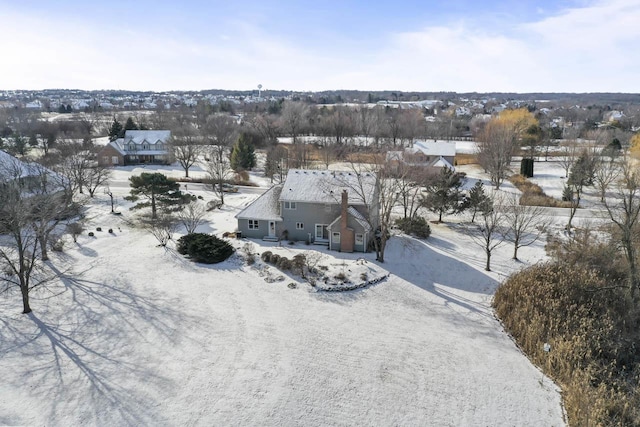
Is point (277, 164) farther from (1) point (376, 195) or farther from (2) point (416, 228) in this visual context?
(2) point (416, 228)

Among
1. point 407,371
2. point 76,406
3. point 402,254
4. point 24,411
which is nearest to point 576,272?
point 402,254

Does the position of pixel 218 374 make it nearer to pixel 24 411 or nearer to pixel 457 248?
pixel 24 411

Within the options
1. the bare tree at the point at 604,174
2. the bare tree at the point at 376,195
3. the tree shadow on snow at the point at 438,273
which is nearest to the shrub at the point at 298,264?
the bare tree at the point at 376,195

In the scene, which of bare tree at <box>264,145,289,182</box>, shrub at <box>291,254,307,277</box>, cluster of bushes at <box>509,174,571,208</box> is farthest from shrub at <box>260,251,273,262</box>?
cluster of bushes at <box>509,174,571,208</box>

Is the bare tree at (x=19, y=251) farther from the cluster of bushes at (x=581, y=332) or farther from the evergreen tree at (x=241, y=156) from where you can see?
the evergreen tree at (x=241, y=156)

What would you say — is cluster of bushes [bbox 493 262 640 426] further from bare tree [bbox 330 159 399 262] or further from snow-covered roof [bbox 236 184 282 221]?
snow-covered roof [bbox 236 184 282 221]

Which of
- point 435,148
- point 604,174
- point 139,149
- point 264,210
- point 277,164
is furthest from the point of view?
point 139,149

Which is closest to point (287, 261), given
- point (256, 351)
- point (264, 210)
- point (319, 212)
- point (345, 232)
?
point (345, 232)
